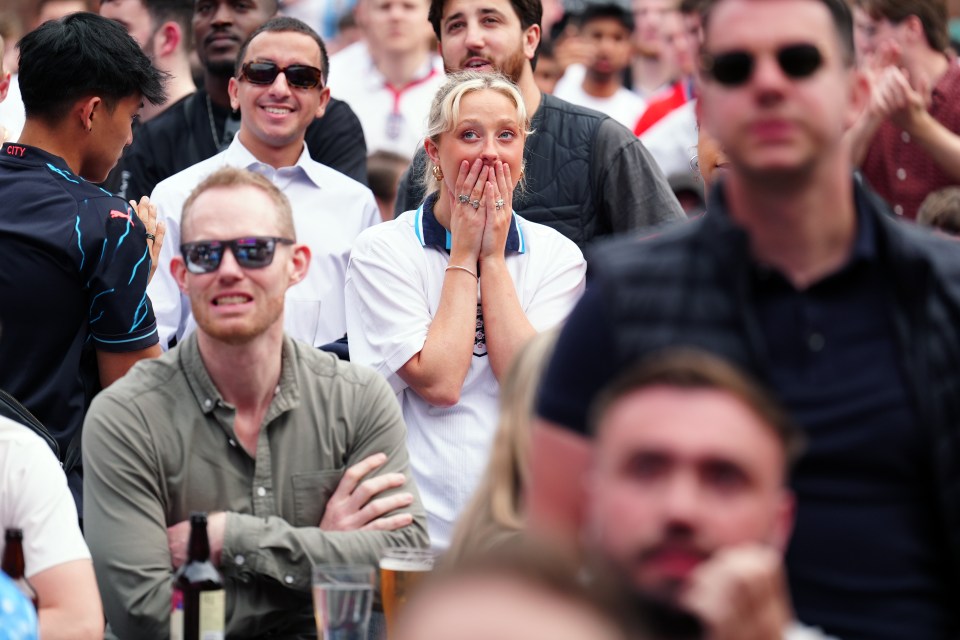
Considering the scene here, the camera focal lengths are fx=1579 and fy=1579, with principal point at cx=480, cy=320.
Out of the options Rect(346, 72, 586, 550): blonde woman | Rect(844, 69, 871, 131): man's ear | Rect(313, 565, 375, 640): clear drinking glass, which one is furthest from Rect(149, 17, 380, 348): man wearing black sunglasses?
Rect(844, 69, 871, 131): man's ear

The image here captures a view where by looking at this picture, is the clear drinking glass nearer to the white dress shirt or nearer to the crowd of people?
the crowd of people

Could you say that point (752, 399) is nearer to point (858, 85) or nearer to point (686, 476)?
point (686, 476)

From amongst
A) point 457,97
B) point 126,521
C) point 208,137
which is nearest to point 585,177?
point 457,97

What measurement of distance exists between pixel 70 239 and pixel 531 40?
2211 mm

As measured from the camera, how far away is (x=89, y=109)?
5.12 meters

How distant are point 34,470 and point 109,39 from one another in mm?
1990

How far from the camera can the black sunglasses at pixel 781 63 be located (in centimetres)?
238

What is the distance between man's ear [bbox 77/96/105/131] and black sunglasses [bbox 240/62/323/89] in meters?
1.14

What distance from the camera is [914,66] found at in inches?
279

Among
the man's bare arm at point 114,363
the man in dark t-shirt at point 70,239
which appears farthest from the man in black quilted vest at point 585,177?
the man's bare arm at point 114,363

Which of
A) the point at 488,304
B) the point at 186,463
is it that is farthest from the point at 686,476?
the point at 488,304

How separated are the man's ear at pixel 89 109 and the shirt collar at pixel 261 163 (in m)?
1.13

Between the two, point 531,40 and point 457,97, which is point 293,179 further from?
point 457,97

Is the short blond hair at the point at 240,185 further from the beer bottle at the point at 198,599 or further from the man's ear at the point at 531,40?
the man's ear at the point at 531,40
